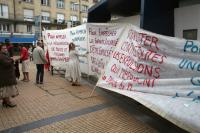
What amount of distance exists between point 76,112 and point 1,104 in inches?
89.4

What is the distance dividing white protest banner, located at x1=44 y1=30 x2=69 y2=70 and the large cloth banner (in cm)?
521

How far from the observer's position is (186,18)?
19.9 ft

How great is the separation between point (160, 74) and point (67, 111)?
2.40 meters

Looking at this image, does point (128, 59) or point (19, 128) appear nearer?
point (19, 128)

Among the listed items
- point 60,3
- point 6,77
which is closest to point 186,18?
point 6,77

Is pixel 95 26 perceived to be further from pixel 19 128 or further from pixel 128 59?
pixel 19 128

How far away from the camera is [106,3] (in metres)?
8.31

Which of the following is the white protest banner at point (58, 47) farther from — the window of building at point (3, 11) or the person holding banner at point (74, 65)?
the window of building at point (3, 11)

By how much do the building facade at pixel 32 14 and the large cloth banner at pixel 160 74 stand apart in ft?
103

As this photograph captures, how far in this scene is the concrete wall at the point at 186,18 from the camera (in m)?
5.80

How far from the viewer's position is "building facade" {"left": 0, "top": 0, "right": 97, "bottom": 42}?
1560 inches

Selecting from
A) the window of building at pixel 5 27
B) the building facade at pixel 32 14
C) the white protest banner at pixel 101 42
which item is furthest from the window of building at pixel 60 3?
the white protest banner at pixel 101 42

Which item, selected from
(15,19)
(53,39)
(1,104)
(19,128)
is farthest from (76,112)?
Answer: (15,19)

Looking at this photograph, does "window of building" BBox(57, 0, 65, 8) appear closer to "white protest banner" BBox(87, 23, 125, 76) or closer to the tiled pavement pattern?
"white protest banner" BBox(87, 23, 125, 76)
